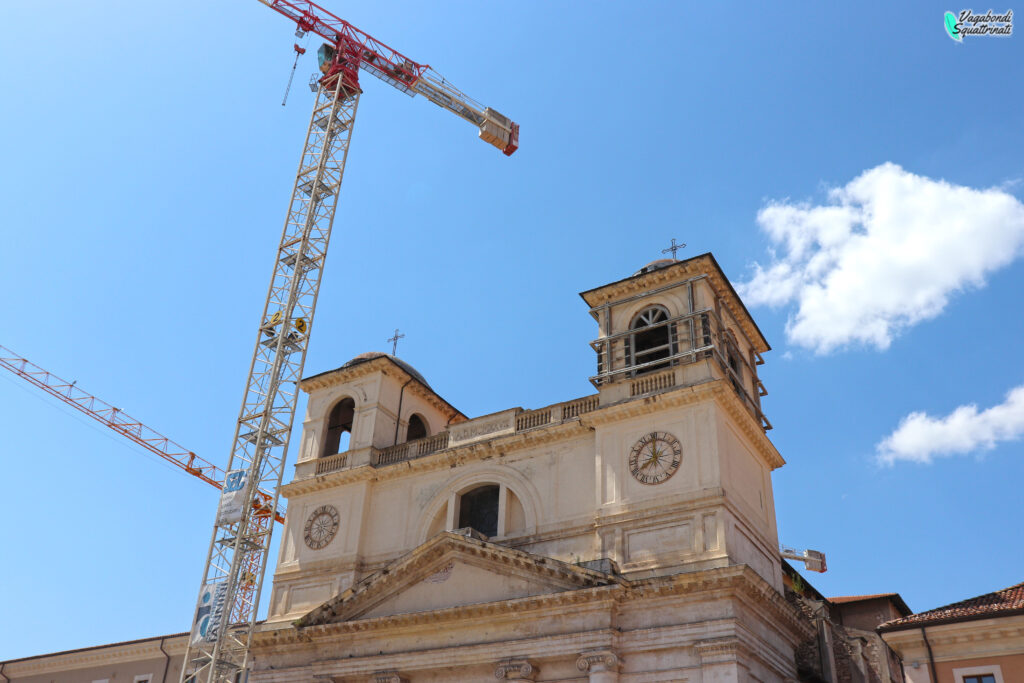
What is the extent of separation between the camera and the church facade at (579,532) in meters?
23.5

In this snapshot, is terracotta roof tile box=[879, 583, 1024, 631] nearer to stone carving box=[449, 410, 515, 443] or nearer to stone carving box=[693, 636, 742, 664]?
stone carving box=[693, 636, 742, 664]

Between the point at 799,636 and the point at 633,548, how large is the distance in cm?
635

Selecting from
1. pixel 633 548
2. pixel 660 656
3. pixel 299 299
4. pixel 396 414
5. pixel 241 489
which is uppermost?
pixel 299 299

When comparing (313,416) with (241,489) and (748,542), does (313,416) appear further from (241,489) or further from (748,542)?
(748,542)

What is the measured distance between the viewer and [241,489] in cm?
3369

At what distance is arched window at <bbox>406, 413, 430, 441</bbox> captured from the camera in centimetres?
3550

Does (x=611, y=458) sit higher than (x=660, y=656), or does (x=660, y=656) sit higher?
(x=611, y=458)

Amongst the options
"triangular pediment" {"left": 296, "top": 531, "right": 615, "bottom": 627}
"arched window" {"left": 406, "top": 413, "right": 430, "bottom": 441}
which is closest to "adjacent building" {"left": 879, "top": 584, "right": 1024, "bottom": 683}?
"triangular pediment" {"left": 296, "top": 531, "right": 615, "bottom": 627}

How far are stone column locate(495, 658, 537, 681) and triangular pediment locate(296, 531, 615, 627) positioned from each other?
1732 millimetres

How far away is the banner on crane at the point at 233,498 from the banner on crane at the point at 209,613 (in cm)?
236

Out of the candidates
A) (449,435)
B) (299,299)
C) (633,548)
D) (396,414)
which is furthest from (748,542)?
(299,299)

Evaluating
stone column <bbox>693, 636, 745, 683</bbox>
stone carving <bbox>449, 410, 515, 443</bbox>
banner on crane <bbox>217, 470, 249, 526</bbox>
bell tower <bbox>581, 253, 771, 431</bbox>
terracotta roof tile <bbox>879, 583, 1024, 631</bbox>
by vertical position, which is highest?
bell tower <bbox>581, 253, 771, 431</bbox>

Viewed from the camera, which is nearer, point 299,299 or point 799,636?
point 799,636

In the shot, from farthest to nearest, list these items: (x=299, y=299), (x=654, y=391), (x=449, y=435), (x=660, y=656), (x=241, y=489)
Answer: (x=299, y=299) → (x=241, y=489) → (x=449, y=435) → (x=654, y=391) → (x=660, y=656)
